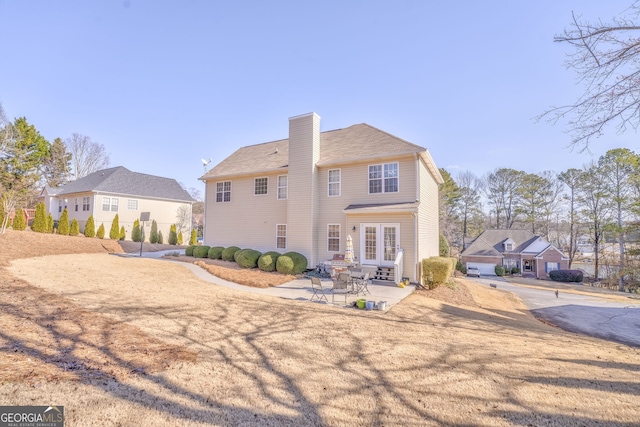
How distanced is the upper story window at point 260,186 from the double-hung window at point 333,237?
16.3 feet

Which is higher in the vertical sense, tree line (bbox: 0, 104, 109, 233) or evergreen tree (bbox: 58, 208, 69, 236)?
tree line (bbox: 0, 104, 109, 233)

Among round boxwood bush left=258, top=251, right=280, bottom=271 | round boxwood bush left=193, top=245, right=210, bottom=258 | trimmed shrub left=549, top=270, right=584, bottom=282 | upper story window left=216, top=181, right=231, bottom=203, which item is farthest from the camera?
trimmed shrub left=549, top=270, right=584, bottom=282

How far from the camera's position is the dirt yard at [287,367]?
10.9 ft

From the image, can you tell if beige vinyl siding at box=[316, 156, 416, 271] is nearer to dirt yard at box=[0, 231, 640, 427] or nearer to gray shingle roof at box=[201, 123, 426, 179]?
gray shingle roof at box=[201, 123, 426, 179]

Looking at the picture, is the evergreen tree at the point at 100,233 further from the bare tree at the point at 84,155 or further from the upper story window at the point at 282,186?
the bare tree at the point at 84,155

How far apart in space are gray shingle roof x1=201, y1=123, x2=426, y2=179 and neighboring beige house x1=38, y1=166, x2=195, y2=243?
1493cm

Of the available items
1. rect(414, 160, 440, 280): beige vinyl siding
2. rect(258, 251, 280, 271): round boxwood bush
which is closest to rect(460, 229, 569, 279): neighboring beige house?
rect(414, 160, 440, 280): beige vinyl siding

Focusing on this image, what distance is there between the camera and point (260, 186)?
17.4 m

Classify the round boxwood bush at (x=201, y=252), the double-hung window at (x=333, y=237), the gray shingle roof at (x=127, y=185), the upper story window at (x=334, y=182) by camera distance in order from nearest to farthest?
the double-hung window at (x=333, y=237), the upper story window at (x=334, y=182), the round boxwood bush at (x=201, y=252), the gray shingle roof at (x=127, y=185)

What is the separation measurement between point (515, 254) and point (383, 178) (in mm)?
31861

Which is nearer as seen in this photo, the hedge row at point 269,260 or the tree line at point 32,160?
the hedge row at point 269,260

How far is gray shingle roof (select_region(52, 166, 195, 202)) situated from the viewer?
27641 mm

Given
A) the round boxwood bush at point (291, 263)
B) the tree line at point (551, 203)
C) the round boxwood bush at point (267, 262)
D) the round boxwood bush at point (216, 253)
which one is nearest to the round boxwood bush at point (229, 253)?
the round boxwood bush at point (216, 253)

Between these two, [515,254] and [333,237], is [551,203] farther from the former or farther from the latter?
[333,237]
